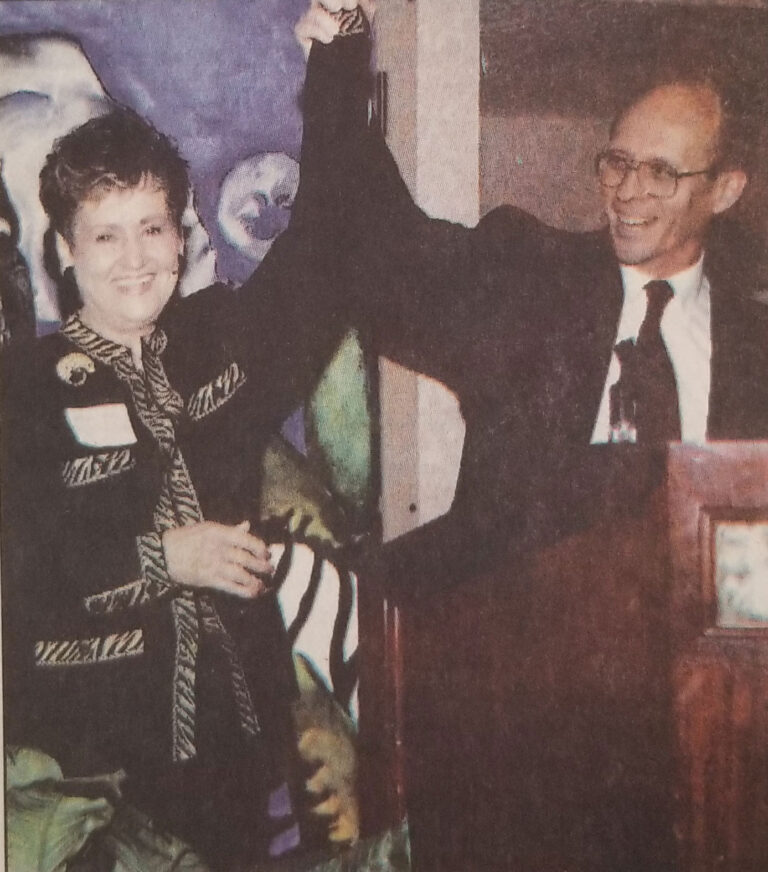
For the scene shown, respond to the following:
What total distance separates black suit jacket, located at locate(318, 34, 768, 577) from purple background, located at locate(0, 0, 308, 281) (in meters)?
0.12

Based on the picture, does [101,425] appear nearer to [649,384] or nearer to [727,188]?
[649,384]

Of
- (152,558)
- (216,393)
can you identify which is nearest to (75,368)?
(216,393)

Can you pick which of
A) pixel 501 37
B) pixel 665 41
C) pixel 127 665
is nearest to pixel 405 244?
pixel 501 37

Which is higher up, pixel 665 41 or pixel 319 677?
pixel 665 41

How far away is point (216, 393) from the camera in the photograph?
73.8 inches

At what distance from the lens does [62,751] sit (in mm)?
1841

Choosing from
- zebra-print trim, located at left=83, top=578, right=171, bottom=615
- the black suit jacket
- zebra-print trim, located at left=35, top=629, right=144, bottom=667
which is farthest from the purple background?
zebra-print trim, located at left=35, top=629, right=144, bottom=667

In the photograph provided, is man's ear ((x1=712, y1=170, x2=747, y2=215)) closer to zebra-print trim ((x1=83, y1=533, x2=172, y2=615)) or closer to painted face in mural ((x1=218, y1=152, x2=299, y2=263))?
painted face in mural ((x1=218, y1=152, x2=299, y2=263))

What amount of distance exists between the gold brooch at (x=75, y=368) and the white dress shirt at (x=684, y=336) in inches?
39.0

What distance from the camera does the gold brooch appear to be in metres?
1.84

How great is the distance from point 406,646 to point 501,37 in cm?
120

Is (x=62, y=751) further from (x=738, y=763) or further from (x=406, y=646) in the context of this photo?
(x=738, y=763)

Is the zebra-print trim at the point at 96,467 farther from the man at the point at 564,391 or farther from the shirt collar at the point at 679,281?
the shirt collar at the point at 679,281

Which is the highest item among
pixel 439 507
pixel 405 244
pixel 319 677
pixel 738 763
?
pixel 405 244
